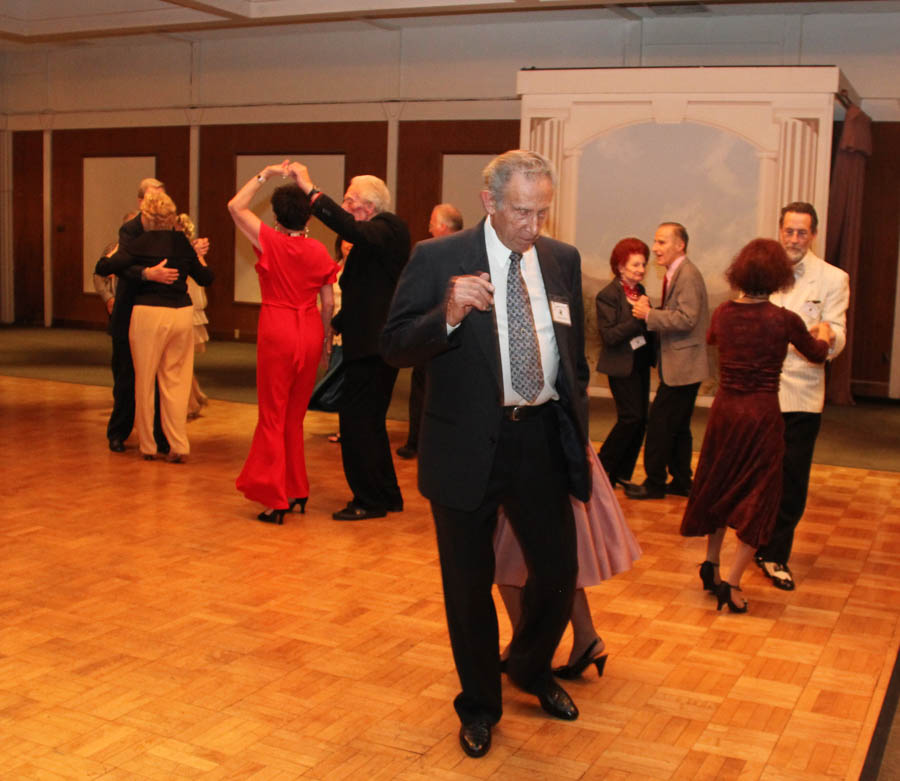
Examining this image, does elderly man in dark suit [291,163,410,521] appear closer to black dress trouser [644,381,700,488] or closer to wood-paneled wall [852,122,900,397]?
black dress trouser [644,381,700,488]

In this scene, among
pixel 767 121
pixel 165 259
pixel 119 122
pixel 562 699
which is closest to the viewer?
pixel 562 699

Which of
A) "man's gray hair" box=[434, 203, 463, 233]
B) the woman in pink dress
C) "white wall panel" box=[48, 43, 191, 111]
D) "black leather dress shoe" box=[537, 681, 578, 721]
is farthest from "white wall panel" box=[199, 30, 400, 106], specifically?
"black leather dress shoe" box=[537, 681, 578, 721]

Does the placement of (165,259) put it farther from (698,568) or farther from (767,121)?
(767,121)

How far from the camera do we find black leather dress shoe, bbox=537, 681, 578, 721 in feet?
10.5

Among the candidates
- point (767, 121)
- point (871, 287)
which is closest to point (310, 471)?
point (767, 121)

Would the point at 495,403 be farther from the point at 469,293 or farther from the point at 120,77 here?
the point at 120,77

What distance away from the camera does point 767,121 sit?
935 centimetres

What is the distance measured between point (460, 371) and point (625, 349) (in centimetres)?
339

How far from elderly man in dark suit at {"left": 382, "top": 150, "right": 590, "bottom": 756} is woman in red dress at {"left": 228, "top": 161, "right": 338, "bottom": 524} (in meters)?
2.41

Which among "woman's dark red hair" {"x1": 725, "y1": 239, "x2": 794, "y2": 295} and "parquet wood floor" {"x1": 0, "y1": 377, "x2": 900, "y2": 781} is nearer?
"parquet wood floor" {"x1": 0, "y1": 377, "x2": 900, "y2": 781}

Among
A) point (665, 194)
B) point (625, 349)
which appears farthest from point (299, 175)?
point (665, 194)

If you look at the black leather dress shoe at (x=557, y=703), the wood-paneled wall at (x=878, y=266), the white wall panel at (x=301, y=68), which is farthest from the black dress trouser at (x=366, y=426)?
the white wall panel at (x=301, y=68)

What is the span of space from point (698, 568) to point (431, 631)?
4.89ft

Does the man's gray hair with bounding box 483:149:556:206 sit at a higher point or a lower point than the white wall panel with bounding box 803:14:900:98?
lower
